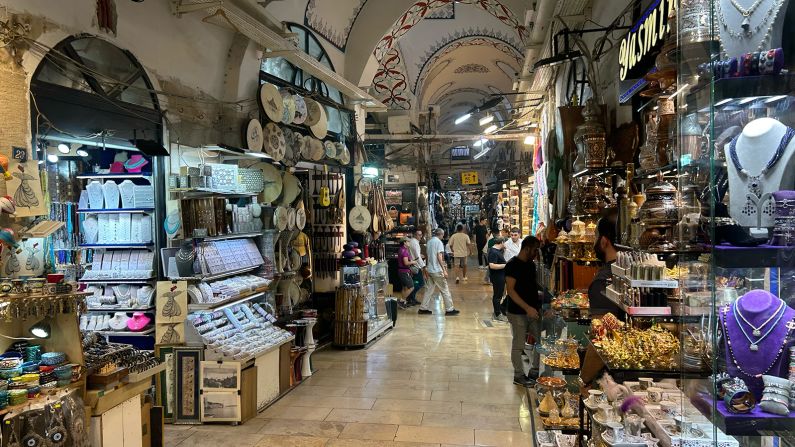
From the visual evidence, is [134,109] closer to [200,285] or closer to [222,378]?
[200,285]

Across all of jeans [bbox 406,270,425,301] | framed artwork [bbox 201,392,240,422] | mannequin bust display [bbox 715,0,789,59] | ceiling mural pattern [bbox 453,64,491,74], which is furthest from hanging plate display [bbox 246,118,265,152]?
ceiling mural pattern [bbox 453,64,491,74]

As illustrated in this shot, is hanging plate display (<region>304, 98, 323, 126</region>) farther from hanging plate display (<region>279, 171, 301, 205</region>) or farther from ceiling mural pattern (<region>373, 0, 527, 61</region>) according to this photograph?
ceiling mural pattern (<region>373, 0, 527, 61</region>)

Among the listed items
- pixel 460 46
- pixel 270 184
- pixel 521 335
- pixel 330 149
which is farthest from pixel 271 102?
pixel 460 46

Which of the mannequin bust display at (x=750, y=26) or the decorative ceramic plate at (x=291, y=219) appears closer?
the mannequin bust display at (x=750, y=26)

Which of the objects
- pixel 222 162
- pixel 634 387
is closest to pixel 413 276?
pixel 222 162

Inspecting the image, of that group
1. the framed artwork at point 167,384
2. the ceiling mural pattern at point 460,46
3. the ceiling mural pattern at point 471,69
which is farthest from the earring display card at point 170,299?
the ceiling mural pattern at point 471,69

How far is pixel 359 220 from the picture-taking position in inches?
311

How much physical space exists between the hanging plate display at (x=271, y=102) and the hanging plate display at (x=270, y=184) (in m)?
0.54

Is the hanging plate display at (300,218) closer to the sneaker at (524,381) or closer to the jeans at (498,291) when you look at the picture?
the sneaker at (524,381)

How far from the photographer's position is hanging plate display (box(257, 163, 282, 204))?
590 centimetres

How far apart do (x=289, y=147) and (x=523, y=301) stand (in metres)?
3.13

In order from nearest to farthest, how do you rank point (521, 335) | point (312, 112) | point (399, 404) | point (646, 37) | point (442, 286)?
point (646, 37)
point (399, 404)
point (521, 335)
point (312, 112)
point (442, 286)

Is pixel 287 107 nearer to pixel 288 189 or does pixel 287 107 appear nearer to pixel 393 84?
pixel 288 189

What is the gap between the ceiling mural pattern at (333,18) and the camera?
7.01 m
